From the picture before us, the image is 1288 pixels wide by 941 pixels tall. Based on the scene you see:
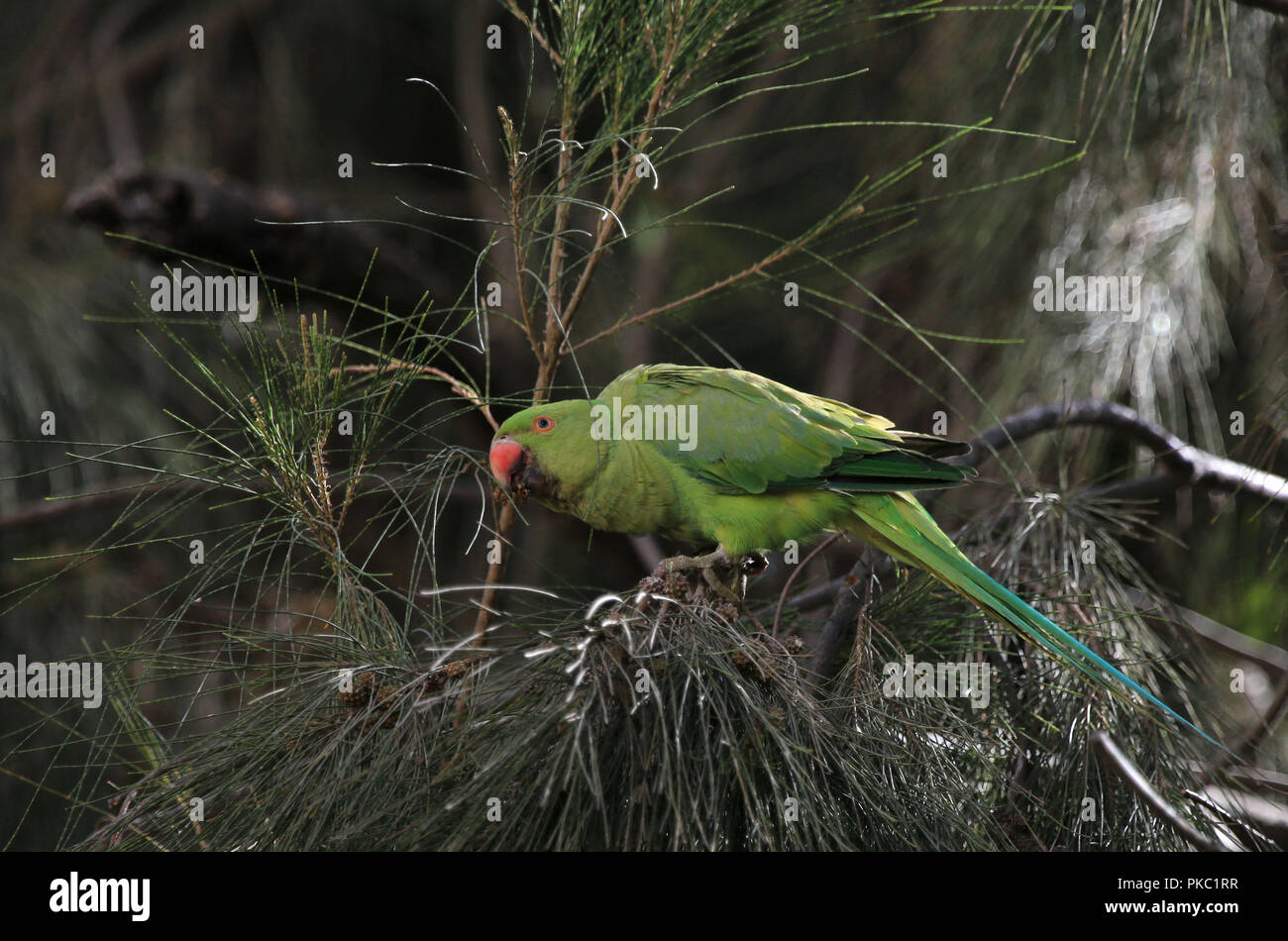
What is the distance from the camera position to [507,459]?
2131 millimetres

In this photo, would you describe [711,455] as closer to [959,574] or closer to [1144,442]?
[959,574]

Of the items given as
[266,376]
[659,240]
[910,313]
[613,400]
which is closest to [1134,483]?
[613,400]

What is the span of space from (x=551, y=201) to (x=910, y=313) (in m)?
2.28

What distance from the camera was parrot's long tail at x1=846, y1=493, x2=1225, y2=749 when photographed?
5.74 ft

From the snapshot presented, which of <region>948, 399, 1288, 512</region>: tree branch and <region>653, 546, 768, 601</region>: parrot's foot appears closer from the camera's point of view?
<region>653, 546, 768, 601</region>: parrot's foot

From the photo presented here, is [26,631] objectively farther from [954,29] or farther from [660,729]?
[954,29]

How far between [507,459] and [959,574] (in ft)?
2.96

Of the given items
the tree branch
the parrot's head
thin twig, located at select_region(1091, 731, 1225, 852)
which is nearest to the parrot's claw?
the parrot's head

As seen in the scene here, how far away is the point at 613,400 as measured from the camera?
7.36 ft

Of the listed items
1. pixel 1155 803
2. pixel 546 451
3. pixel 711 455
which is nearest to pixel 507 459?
pixel 546 451

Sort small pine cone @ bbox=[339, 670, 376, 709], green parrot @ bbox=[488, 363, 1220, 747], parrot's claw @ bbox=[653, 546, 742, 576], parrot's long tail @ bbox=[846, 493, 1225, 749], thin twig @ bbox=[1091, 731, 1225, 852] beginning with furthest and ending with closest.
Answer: green parrot @ bbox=[488, 363, 1220, 747], parrot's claw @ bbox=[653, 546, 742, 576], parrot's long tail @ bbox=[846, 493, 1225, 749], small pine cone @ bbox=[339, 670, 376, 709], thin twig @ bbox=[1091, 731, 1225, 852]

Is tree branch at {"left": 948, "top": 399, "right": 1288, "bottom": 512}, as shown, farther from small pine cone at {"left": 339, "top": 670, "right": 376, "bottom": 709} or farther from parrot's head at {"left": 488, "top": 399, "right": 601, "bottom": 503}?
small pine cone at {"left": 339, "top": 670, "right": 376, "bottom": 709}

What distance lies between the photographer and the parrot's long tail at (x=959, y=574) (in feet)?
5.74

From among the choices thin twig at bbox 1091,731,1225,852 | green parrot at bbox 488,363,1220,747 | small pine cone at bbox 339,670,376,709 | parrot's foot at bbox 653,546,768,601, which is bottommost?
thin twig at bbox 1091,731,1225,852
